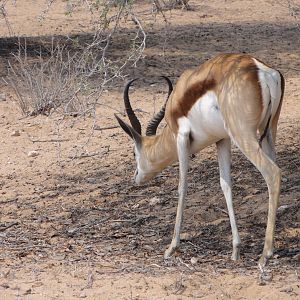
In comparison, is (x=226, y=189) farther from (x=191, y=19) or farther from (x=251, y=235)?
(x=191, y=19)

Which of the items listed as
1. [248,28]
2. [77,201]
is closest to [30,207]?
[77,201]

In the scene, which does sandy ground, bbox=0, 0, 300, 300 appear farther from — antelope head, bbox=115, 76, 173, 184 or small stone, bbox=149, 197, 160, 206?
antelope head, bbox=115, 76, 173, 184

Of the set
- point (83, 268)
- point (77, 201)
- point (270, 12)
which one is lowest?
point (270, 12)

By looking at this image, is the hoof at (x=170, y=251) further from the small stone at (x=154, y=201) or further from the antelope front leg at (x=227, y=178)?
the small stone at (x=154, y=201)

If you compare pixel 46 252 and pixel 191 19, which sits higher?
pixel 46 252

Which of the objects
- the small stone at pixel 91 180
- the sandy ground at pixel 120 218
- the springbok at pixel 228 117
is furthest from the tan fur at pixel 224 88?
the small stone at pixel 91 180

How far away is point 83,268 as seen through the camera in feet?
17.9

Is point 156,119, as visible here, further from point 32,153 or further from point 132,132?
point 32,153

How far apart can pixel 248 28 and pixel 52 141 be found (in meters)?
7.56

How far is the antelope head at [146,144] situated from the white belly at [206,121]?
0.50 metres

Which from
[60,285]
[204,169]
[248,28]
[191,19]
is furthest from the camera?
[191,19]

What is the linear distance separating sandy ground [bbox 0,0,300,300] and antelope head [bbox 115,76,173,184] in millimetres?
422

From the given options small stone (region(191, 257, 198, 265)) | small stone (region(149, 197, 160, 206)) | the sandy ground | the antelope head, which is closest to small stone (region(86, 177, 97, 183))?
the sandy ground

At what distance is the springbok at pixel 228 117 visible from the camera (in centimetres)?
524
